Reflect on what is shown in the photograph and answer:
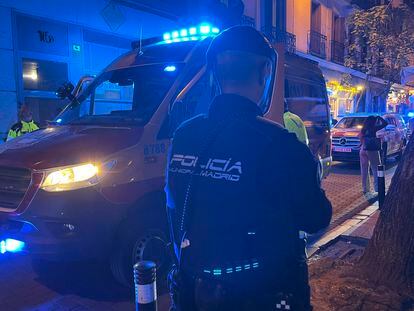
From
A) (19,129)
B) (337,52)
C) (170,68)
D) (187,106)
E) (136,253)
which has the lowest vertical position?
(136,253)

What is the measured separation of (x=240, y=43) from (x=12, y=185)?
2.87 m

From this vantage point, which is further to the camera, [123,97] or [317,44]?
[317,44]

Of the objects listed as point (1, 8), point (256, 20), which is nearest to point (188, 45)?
point (1, 8)

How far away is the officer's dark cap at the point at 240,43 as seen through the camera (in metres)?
1.70

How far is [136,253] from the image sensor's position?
400 cm

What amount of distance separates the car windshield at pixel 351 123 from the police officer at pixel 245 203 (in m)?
13.5

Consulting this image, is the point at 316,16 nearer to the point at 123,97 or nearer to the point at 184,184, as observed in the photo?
the point at 123,97

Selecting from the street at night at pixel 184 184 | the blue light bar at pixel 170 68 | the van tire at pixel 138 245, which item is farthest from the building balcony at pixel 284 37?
the van tire at pixel 138 245

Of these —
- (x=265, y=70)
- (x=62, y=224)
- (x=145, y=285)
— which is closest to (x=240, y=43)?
(x=265, y=70)

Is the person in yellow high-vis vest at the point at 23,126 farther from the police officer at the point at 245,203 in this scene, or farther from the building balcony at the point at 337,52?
the building balcony at the point at 337,52

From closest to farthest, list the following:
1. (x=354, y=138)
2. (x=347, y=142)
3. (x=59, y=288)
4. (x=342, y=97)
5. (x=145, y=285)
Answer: (x=145, y=285) → (x=59, y=288) → (x=354, y=138) → (x=347, y=142) → (x=342, y=97)

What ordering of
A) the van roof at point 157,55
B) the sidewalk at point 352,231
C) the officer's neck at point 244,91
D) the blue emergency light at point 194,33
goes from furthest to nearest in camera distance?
1. the sidewalk at point 352,231
2. the blue emergency light at point 194,33
3. the van roof at point 157,55
4. the officer's neck at point 244,91

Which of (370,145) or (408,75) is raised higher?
(408,75)

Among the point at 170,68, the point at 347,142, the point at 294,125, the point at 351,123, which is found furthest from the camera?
the point at 351,123
